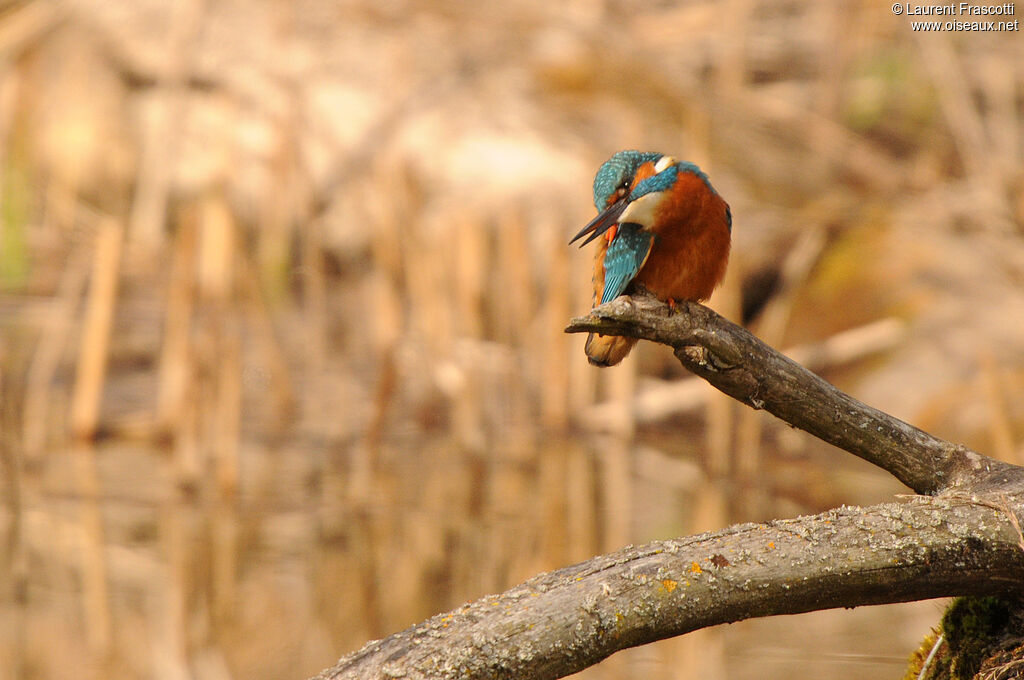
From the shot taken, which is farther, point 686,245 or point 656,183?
point 686,245

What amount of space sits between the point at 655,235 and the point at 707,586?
0.82 m

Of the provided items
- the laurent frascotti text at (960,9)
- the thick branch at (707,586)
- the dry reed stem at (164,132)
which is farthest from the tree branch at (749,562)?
the dry reed stem at (164,132)

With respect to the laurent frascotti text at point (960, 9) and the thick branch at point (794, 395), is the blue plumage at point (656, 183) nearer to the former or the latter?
the thick branch at point (794, 395)

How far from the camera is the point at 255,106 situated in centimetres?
820

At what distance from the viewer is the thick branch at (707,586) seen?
4.13 ft

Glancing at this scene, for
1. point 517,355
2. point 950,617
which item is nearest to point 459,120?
point 517,355

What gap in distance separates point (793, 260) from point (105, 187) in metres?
5.03

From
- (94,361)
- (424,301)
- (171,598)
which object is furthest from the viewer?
(424,301)

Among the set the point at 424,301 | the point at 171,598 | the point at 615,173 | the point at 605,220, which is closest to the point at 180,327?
the point at 424,301

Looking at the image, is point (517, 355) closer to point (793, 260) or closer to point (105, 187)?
point (793, 260)

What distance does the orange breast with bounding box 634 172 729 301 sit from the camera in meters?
1.98

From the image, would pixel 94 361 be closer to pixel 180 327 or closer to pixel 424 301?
pixel 180 327

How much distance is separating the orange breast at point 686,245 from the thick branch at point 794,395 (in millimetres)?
321

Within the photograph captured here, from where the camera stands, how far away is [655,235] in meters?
2.03
